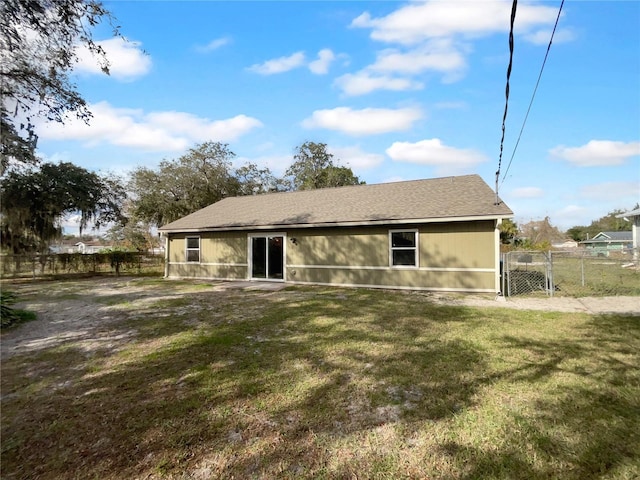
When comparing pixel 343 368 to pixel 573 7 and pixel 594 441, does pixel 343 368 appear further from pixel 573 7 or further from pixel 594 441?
pixel 573 7

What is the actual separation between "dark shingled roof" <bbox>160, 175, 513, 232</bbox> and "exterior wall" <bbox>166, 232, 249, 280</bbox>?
0.60 meters

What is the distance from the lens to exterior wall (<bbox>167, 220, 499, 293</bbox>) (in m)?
10.7

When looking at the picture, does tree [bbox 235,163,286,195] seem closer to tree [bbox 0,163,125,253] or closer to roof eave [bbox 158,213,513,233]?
tree [bbox 0,163,125,253]

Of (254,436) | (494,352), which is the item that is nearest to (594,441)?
(494,352)

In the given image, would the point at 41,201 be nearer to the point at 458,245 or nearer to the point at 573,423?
the point at 458,245

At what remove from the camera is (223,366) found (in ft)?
15.0

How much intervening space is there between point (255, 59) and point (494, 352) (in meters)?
9.21

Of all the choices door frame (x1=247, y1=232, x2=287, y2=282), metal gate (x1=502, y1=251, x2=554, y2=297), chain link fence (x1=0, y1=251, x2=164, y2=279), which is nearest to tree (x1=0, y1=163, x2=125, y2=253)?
chain link fence (x1=0, y1=251, x2=164, y2=279)

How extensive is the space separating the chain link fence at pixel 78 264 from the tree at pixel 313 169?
20.2 m

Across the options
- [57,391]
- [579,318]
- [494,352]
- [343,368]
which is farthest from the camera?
[579,318]

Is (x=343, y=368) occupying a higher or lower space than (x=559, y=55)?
lower

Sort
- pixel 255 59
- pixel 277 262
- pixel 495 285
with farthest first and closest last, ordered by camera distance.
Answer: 1. pixel 277 262
2. pixel 495 285
3. pixel 255 59

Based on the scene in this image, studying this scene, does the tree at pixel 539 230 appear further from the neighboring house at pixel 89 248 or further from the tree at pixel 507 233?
the neighboring house at pixel 89 248

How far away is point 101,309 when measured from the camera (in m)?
8.75
